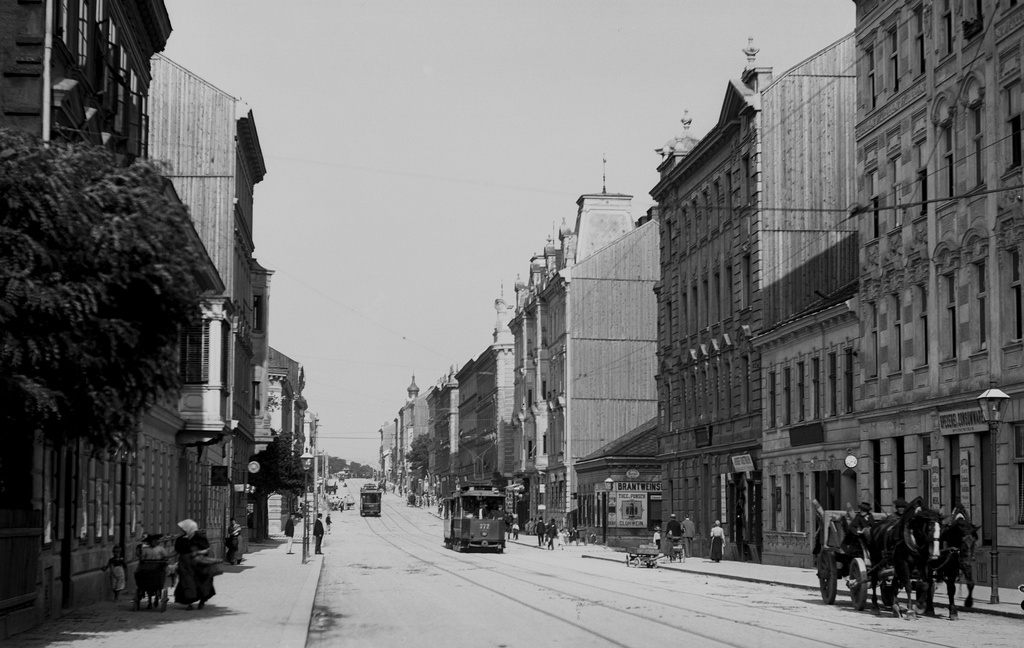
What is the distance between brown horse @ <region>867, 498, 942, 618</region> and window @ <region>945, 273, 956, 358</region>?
36.3ft

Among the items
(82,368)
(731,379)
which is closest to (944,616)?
(82,368)

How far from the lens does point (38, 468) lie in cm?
2270

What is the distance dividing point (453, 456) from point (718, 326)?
110117mm

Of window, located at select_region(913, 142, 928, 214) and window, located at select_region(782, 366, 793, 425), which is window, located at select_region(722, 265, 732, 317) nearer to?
window, located at select_region(782, 366, 793, 425)

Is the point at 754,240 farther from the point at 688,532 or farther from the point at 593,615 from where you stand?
the point at 593,615

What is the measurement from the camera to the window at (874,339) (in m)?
38.9

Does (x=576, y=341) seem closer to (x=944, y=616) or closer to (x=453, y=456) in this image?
(x=944, y=616)

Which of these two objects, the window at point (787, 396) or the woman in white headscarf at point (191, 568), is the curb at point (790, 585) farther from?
the woman in white headscarf at point (191, 568)

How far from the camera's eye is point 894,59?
126ft

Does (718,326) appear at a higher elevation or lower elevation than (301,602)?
higher

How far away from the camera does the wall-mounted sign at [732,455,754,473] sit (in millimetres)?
50250

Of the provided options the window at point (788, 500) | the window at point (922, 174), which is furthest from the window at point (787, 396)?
the window at point (922, 174)

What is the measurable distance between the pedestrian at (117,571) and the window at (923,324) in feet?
62.4

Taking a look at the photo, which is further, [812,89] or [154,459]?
[812,89]
